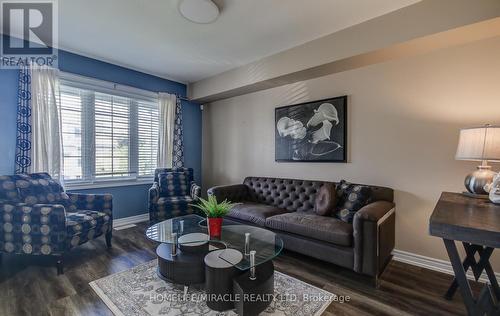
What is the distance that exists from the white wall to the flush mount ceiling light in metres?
1.63

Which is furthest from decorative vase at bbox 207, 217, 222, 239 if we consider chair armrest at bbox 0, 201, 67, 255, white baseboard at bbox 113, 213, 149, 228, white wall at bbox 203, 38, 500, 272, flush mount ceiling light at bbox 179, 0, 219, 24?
white baseboard at bbox 113, 213, 149, 228

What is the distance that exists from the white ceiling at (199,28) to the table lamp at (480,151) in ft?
4.30

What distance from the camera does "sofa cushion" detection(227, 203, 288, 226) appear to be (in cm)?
286

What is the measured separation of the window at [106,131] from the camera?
329 centimetres

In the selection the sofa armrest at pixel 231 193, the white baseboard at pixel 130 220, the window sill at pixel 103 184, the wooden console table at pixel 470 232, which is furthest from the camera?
the white baseboard at pixel 130 220

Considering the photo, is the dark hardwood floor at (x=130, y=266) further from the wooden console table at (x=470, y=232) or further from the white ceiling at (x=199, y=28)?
the white ceiling at (x=199, y=28)

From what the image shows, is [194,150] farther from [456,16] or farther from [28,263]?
[456,16]

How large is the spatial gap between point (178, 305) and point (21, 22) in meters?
3.42

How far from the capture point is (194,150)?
480cm

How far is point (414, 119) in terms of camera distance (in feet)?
8.31

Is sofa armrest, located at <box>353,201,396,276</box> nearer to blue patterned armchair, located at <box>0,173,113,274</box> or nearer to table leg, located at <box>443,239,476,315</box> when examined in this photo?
table leg, located at <box>443,239,476,315</box>

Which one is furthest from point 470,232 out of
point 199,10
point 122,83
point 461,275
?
point 122,83

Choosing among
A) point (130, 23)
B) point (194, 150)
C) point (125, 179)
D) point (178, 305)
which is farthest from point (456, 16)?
point (125, 179)

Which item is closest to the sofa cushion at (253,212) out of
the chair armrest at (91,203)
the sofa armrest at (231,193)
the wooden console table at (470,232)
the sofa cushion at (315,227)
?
the sofa cushion at (315,227)
